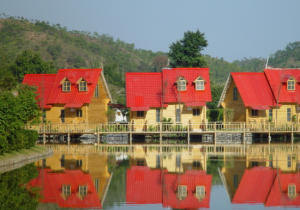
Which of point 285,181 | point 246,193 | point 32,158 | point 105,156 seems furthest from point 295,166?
point 32,158

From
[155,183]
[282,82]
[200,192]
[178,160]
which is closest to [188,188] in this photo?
[200,192]

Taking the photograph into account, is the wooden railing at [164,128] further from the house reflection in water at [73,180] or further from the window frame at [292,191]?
the window frame at [292,191]

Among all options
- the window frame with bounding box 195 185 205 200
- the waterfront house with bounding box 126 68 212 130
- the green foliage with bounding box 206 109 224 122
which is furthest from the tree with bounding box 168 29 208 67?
the window frame with bounding box 195 185 205 200

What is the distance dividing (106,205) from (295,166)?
1208 cm

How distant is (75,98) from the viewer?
44.0 meters

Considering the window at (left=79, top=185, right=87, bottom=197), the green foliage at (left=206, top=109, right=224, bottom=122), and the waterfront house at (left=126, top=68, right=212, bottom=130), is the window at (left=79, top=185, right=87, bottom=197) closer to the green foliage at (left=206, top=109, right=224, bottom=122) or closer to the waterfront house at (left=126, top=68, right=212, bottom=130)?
the waterfront house at (left=126, top=68, right=212, bottom=130)

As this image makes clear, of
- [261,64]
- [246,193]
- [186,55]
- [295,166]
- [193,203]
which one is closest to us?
[193,203]

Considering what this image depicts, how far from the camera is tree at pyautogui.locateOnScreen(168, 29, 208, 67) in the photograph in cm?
6075

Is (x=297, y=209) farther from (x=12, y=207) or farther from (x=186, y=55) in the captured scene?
(x=186, y=55)

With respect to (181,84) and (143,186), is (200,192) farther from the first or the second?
(181,84)

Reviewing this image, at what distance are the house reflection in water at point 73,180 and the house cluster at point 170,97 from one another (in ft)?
50.8

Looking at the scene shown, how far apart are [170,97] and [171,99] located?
1.06 feet

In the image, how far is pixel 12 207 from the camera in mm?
15289

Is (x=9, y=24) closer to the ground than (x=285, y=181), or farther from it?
farther from it
